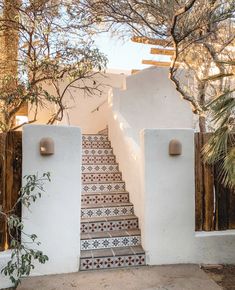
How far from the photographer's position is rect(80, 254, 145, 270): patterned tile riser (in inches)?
191

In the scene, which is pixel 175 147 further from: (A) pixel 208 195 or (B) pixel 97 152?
(B) pixel 97 152

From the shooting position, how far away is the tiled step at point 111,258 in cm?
485

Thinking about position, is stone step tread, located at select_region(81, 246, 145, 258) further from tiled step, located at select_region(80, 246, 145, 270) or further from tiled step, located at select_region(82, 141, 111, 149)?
tiled step, located at select_region(82, 141, 111, 149)

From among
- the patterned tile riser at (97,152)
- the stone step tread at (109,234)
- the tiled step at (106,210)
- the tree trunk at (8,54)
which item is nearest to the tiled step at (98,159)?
the patterned tile riser at (97,152)

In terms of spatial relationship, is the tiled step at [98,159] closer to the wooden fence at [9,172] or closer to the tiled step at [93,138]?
the tiled step at [93,138]

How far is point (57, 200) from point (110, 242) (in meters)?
1.28

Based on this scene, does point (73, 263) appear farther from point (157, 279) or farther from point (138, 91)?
point (138, 91)

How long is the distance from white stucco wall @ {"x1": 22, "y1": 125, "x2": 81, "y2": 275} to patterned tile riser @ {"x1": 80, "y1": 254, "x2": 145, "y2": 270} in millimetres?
164

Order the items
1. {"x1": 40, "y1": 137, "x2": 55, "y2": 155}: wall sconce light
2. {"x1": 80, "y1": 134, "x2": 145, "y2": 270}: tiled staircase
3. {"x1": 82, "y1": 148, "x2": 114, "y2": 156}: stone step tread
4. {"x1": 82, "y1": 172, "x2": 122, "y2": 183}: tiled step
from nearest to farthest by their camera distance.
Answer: {"x1": 40, "y1": 137, "x2": 55, "y2": 155}: wall sconce light < {"x1": 80, "y1": 134, "x2": 145, "y2": 270}: tiled staircase < {"x1": 82, "y1": 172, "x2": 122, "y2": 183}: tiled step < {"x1": 82, "y1": 148, "x2": 114, "y2": 156}: stone step tread

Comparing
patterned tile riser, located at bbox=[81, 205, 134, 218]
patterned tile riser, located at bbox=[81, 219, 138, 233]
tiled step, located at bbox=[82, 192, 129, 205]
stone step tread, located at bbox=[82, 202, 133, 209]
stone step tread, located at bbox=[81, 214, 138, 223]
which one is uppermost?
tiled step, located at bbox=[82, 192, 129, 205]

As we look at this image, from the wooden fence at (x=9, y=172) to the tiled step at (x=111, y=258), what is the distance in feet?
4.32

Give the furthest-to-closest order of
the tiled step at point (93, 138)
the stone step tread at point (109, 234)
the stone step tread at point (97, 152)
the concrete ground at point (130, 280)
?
the tiled step at point (93, 138) < the stone step tread at point (97, 152) < the stone step tread at point (109, 234) < the concrete ground at point (130, 280)

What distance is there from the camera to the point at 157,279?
454 centimetres

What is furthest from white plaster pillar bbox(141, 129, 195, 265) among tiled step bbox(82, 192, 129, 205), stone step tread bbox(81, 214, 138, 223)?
tiled step bbox(82, 192, 129, 205)
